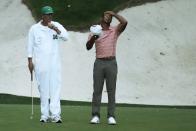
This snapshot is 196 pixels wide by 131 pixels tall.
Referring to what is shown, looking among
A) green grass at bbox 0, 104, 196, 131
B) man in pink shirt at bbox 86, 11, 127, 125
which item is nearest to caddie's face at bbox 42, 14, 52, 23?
man in pink shirt at bbox 86, 11, 127, 125

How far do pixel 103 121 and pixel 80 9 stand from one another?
70.0ft

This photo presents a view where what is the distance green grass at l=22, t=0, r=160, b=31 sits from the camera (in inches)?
1421

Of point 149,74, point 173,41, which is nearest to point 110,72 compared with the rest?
point 149,74

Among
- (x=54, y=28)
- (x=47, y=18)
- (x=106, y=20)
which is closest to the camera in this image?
(x=106, y=20)

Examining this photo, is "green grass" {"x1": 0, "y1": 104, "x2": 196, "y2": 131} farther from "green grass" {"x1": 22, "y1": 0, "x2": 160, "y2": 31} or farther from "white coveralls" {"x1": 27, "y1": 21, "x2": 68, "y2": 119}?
"green grass" {"x1": 22, "y1": 0, "x2": 160, "y2": 31}

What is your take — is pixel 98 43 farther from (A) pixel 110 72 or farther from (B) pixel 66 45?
(B) pixel 66 45

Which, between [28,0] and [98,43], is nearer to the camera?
[98,43]

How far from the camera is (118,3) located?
36906mm

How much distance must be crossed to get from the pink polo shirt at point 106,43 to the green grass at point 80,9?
20.2 meters

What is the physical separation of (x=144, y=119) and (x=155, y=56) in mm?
16621

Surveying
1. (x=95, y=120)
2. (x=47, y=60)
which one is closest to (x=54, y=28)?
(x=47, y=60)

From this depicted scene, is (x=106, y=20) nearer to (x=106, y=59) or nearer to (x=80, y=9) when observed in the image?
(x=106, y=59)

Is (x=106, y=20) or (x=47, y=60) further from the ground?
(x=106, y=20)

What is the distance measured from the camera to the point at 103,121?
16.1 m
